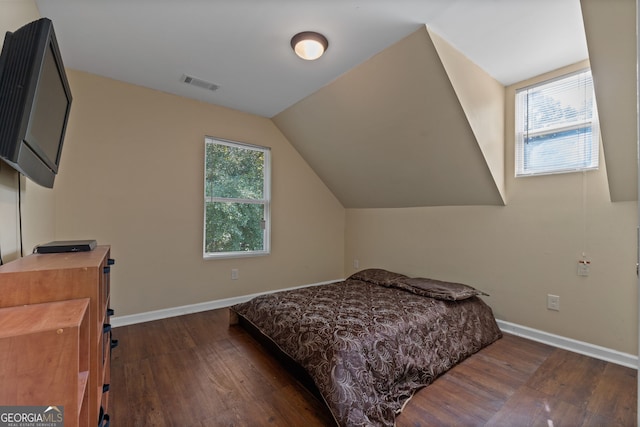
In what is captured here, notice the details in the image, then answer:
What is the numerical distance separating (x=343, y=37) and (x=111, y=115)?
7.66ft

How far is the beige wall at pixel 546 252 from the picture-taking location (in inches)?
87.0

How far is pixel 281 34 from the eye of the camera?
82.4 inches

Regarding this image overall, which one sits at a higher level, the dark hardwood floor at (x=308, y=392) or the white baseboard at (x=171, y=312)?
the white baseboard at (x=171, y=312)

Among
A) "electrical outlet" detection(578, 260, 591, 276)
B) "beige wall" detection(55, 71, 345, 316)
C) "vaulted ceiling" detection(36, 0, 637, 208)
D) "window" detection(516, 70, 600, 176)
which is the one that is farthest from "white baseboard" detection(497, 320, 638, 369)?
"beige wall" detection(55, 71, 345, 316)

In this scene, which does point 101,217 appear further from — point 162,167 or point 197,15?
point 197,15

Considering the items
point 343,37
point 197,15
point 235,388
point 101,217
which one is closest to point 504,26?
point 343,37

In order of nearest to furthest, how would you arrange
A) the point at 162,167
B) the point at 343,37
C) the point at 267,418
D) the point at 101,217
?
the point at 267,418
the point at 343,37
the point at 101,217
the point at 162,167

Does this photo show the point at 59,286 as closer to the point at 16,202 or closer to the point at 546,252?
the point at 16,202

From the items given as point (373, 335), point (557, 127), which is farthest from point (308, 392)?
point (557, 127)

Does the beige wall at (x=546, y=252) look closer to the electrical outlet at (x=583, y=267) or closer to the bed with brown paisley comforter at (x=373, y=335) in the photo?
the electrical outlet at (x=583, y=267)

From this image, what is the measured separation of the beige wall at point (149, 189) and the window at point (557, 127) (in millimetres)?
2826

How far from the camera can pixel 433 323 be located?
2.17 metres

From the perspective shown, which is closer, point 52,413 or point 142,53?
point 52,413

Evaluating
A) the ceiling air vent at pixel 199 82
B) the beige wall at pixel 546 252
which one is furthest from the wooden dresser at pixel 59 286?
the beige wall at pixel 546 252
